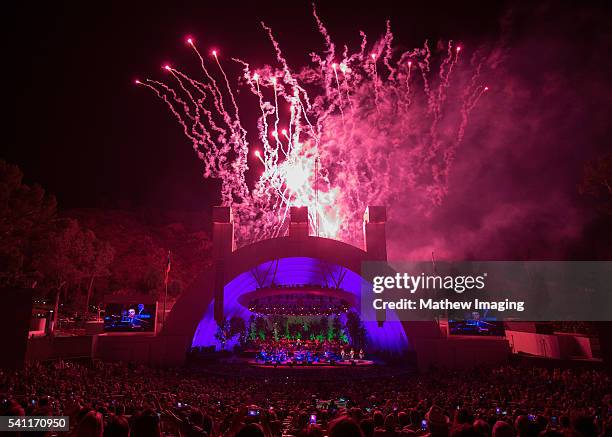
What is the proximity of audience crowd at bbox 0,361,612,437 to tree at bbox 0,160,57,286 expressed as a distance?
67.5 ft

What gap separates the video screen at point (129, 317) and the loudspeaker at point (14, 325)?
32.7 feet

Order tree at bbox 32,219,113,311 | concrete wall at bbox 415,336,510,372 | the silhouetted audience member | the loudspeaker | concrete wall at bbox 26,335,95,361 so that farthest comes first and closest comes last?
tree at bbox 32,219,113,311, concrete wall at bbox 26,335,95,361, concrete wall at bbox 415,336,510,372, the loudspeaker, the silhouetted audience member

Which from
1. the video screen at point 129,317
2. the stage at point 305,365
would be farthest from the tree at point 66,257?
the stage at point 305,365

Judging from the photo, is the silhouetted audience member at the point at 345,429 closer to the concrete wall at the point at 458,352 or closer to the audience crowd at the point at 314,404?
the audience crowd at the point at 314,404

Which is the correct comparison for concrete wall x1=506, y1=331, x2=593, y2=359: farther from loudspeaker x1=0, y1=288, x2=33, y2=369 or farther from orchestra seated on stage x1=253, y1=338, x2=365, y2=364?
loudspeaker x1=0, y1=288, x2=33, y2=369

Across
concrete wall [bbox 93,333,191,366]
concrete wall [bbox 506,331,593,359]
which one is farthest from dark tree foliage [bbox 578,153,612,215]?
concrete wall [bbox 93,333,191,366]

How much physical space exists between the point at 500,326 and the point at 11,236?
157 feet

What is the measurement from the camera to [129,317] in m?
30.1

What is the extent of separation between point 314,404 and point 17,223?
134ft

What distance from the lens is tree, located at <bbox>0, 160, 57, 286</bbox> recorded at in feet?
129

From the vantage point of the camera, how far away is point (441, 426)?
575 centimetres

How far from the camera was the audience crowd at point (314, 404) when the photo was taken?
4.30 meters

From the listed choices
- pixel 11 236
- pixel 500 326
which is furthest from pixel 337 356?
pixel 11 236

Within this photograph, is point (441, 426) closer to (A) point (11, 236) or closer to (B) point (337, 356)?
(B) point (337, 356)
